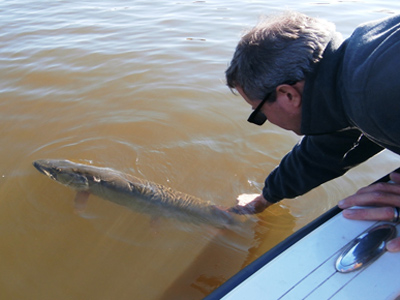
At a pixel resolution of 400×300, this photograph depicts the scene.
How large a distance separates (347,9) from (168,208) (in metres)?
8.34

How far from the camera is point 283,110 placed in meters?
2.05

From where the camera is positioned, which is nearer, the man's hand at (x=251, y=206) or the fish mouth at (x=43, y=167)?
the man's hand at (x=251, y=206)

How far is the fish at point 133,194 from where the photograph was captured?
3414 mm

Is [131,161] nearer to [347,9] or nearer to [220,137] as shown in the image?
[220,137]

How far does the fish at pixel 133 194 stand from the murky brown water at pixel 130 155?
4.1 inches

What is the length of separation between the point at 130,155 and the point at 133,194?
0.72 meters

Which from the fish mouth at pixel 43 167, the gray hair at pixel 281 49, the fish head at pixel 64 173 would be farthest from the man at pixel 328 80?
A: the fish mouth at pixel 43 167

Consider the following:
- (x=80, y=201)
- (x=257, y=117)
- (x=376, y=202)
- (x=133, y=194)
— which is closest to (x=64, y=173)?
(x=80, y=201)

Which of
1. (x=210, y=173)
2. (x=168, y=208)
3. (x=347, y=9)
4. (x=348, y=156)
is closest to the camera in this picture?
(x=348, y=156)

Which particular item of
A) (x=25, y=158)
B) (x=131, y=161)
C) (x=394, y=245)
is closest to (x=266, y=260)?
(x=394, y=245)

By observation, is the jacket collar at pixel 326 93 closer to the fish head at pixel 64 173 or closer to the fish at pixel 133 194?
the fish at pixel 133 194

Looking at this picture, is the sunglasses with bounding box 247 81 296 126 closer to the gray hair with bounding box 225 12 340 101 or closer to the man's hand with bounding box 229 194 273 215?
the gray hair with bounding box 225 12 340 101

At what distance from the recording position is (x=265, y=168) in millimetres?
4035

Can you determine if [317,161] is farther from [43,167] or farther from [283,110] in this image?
[43,167]
